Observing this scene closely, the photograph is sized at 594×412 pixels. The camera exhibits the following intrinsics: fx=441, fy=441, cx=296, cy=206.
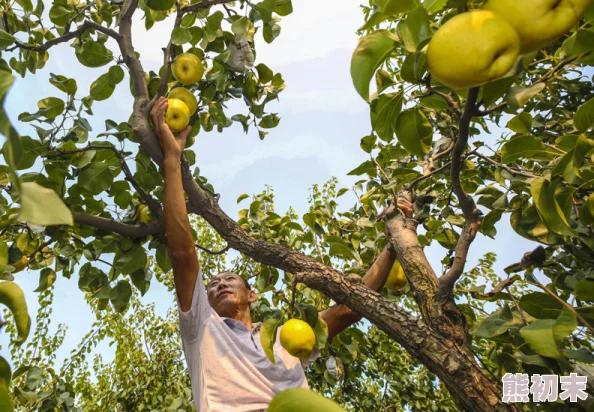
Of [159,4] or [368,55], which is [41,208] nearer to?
[368,55]

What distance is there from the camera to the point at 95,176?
79.1 inches

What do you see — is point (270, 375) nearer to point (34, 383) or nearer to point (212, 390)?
point (212, 390)

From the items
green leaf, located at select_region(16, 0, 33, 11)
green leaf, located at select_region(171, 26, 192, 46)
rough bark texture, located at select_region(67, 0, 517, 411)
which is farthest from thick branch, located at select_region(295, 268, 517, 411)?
green leaf, located at select_region(16, 0, 33, 11)

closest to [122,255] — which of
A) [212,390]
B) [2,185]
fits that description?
[2,185]

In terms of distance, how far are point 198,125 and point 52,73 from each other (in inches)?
28.7

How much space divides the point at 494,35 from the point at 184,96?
1.69m

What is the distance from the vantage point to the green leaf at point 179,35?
2.10 m

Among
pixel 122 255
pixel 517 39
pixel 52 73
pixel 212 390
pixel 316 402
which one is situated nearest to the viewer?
pixel 316 402

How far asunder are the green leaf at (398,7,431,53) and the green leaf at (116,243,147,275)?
1.70 meters

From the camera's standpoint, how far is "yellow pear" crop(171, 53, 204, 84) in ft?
6.97

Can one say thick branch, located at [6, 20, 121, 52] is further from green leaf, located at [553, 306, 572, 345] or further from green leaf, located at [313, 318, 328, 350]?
green leaf, located at [553, 306, 572, 345]

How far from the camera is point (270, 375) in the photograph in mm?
2131

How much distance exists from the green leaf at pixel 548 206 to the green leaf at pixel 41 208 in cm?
124

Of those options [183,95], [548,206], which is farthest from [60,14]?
[548,206]
